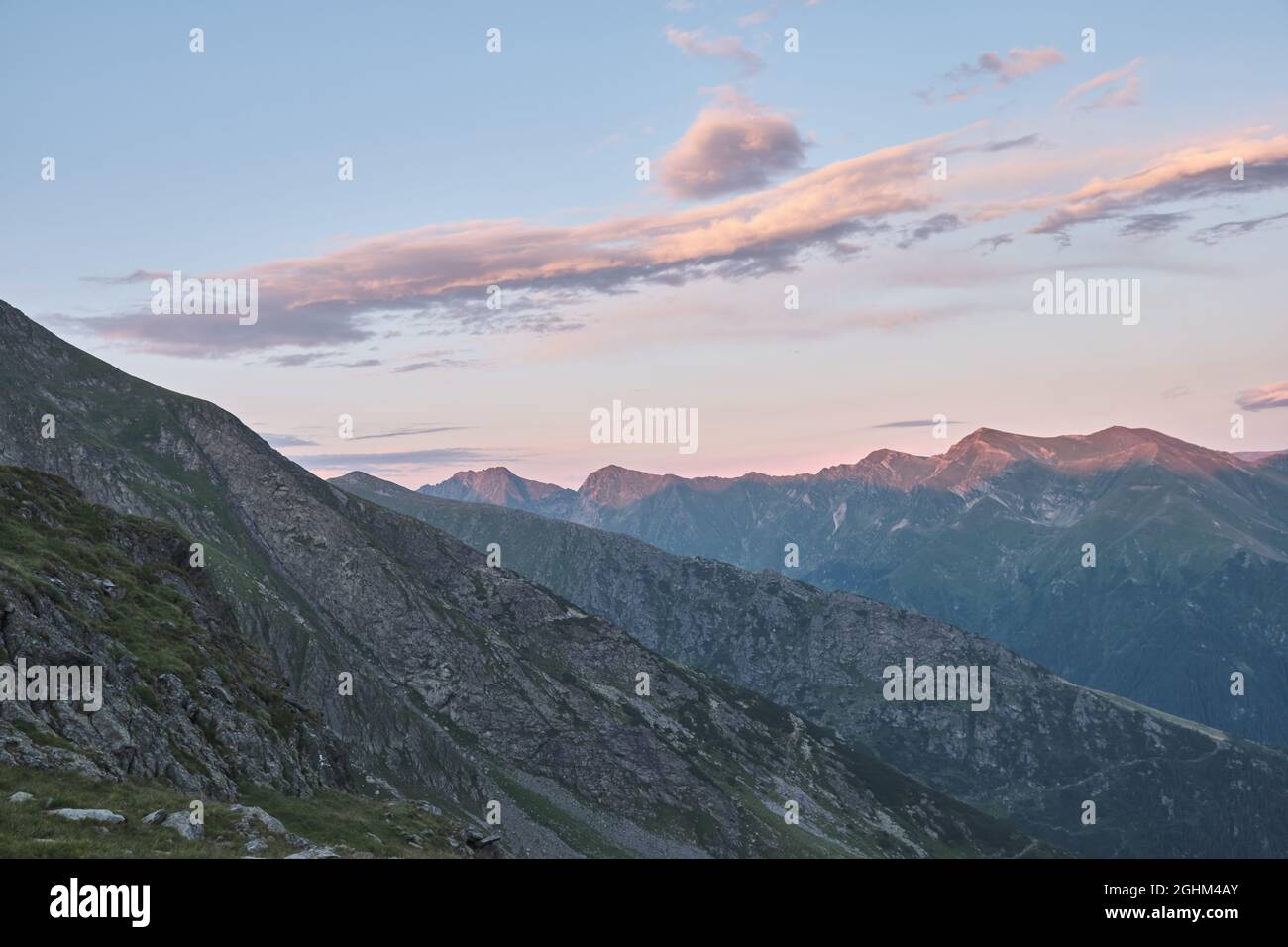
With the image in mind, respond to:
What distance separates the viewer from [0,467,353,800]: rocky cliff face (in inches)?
1976

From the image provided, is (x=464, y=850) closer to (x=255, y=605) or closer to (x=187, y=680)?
(x=187, y=680)

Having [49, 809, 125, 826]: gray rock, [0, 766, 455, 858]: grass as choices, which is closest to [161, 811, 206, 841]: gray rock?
[0, 766, 455, 858]: grass

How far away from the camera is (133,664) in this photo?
197 feet

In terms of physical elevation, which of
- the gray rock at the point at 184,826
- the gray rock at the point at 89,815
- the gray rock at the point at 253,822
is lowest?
the gray rock at the point at 253,822

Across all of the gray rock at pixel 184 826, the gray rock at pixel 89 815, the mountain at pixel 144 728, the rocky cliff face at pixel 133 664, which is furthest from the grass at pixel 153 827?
the rocky cliff face at pixel 133 664

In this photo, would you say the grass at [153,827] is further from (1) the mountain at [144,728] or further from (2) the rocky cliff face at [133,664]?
(2) the rocky cliff face at [133,664]

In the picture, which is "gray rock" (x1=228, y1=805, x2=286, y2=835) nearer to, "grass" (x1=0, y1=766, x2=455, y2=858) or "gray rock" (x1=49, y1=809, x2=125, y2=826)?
"grass" (x1=0, y1=766, x2=455, y2=858)

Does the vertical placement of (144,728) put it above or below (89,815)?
below

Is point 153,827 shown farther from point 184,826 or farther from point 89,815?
point 89,815

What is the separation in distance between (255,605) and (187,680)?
10663 cm

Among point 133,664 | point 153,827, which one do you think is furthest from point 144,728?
point 153,827

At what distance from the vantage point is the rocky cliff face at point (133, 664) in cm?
5019

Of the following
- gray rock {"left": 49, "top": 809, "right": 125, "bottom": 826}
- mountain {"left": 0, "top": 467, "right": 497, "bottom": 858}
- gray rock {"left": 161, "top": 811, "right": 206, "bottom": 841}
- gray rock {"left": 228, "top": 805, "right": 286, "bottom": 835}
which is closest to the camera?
gray rock {"left": 49, "top": 809, "right": 125, "bottom": 826}
